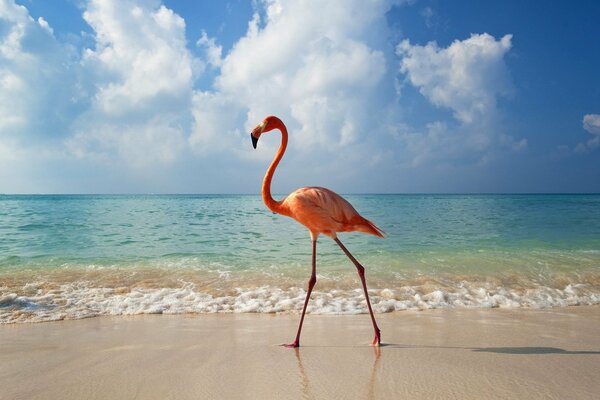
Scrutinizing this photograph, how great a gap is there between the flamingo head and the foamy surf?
288cm

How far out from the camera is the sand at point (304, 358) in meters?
2.96

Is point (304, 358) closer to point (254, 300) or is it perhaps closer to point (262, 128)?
point (262, 128)

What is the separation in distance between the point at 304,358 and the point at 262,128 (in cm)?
242

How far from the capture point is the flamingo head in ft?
13.3

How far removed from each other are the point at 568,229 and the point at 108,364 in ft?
60.5

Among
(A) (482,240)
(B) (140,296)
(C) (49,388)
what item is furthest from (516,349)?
(A) (482,240)

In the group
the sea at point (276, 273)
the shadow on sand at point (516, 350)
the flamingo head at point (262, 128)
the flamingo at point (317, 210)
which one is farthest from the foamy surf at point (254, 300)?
the flamingo head at point (262, 128)

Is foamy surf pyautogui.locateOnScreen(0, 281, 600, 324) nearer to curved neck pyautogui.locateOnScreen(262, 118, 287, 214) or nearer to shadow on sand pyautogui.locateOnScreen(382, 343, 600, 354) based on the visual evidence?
shadow on sand pyautogui.locateOnScreen(382, 343, 600, 354)

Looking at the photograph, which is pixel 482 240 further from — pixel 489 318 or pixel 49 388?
pixel 49 388

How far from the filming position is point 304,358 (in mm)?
3670

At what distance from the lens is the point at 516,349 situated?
12.9 ft

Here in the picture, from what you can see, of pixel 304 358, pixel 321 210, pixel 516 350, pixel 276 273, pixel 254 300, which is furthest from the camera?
pixel 276 273

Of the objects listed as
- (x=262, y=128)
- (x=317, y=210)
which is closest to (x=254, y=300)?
(x=317, y=210)

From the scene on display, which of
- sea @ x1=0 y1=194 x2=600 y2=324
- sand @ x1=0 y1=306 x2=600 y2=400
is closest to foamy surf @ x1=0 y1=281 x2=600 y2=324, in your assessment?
sea @ x1=0 y1=194 x2=600 y2=324
